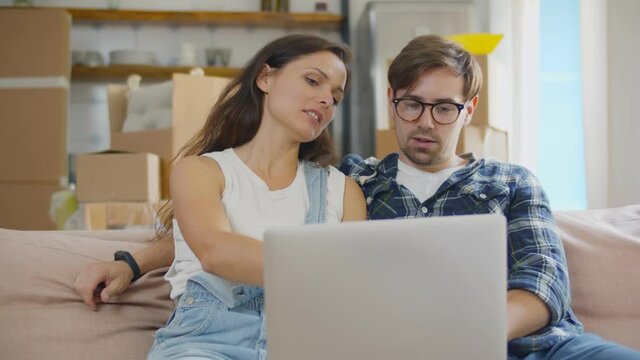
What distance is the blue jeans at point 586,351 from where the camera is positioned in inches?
44.6

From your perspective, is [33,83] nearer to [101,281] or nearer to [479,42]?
[479,42]

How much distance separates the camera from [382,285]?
0.78 meters

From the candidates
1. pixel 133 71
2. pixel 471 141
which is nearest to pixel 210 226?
pixel 471 141

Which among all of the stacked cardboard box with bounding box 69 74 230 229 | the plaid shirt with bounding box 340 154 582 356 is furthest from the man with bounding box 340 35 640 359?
the stacked cardboard box with bounding box 69 74 230 229

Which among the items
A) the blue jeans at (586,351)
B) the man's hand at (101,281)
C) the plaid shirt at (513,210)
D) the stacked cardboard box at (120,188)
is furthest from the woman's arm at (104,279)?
the stacked cardboard box at (120,188)

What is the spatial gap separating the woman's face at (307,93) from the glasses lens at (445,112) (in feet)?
0.65

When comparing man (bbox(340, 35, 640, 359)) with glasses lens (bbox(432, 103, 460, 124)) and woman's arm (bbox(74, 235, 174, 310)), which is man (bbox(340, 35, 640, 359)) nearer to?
glasses lens (bbox(432, 103, 460, 124))

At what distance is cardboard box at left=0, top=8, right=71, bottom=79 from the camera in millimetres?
4414

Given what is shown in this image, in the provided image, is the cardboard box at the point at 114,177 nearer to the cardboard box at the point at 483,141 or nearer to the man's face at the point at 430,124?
the cardboard box at the point at 483,141

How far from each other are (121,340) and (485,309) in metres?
0.74

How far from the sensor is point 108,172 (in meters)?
3.20

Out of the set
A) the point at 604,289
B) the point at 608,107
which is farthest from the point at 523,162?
the point at 604,289

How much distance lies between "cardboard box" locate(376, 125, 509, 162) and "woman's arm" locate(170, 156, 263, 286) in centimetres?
→ 192

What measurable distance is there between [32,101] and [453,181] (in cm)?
356
